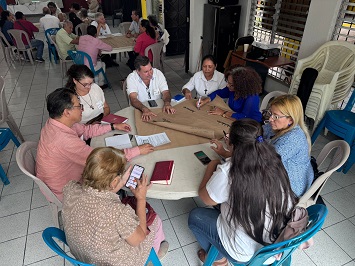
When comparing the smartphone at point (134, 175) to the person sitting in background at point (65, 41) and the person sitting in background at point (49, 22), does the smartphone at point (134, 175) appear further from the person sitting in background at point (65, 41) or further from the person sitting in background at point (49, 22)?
the person sitting in background at point (49, 22)

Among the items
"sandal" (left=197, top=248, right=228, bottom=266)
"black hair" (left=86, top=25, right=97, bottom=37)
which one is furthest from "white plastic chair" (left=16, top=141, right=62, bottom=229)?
"black hair" (left=86, top=25, right=97, bottom=37)

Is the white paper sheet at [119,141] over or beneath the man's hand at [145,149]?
beneath

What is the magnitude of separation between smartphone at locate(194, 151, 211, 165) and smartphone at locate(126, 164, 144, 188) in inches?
17.1

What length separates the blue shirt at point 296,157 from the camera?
Answer: 5.73 feet

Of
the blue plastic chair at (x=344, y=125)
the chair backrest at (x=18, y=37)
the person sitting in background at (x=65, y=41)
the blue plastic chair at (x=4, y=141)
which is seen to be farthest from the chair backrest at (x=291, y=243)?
the chair backrest at (x=18, y=37)

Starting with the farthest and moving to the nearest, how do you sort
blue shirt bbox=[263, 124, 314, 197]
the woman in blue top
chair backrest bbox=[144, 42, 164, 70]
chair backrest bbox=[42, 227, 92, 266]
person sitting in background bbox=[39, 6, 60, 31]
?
1. person sitting in background bbox=[39, 6, 60, 31]
2. chair backrest bbox=[144, 42, 164, 70]
3. the woman in blue top
4. blue shirt bbox=[263, 124, 314, 197]
5. chair backrest bbox=[42, 227, 92, 266]

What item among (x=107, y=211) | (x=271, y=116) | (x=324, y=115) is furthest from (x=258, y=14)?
(x=107, y=211)

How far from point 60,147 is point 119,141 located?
464 mm

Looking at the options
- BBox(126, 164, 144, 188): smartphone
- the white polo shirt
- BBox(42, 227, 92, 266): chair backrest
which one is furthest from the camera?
the white polo shirt

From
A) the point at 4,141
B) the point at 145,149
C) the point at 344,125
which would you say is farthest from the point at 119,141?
the point at 344,125

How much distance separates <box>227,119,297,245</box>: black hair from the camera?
4.22 ft

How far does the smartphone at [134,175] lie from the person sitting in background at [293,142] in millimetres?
958

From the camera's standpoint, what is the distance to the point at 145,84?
9.98 ft

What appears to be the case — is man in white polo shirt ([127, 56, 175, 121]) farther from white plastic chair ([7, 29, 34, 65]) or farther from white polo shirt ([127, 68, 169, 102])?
white plastic chair ([7, 29, 34, 65])
